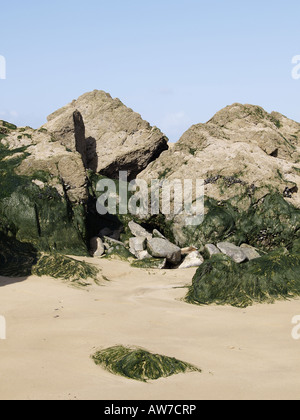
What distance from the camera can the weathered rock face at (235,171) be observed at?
12.6 meters

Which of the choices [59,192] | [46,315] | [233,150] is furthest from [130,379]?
[233,150]

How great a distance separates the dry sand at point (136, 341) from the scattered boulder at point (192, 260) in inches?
93.7

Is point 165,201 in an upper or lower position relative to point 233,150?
lower

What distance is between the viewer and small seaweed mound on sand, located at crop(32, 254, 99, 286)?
877 centimetres

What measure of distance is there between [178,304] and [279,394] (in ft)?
12.5

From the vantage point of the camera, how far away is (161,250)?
36.6ft

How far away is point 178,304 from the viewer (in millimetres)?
7160

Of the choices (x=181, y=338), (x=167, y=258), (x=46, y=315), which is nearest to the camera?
(x=181, y=338)

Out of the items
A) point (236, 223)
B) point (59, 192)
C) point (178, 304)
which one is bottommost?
point (178, 304)

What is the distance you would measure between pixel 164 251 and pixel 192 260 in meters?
0.71

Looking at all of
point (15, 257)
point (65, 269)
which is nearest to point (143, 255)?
point (65, 269)

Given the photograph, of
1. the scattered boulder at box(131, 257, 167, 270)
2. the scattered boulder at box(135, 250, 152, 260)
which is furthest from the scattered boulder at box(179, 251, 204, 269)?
the scattered boulder at box(135, 250, 152, 260)

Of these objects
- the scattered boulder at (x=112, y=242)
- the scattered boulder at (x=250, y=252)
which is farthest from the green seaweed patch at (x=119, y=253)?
the scattered boulder at (x=250, y=252)
